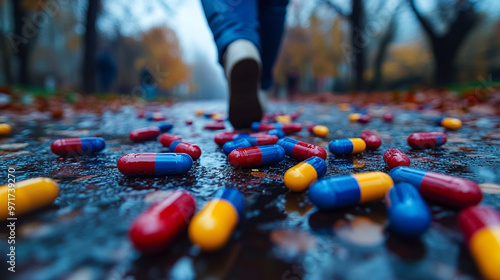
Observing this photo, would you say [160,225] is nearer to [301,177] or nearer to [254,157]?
[301,177]

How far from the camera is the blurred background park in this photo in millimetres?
12672

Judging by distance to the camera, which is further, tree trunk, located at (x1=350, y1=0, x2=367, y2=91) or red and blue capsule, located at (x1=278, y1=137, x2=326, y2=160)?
tree trunk, located at (x1=350, y1=0, x2=367, y2=91)

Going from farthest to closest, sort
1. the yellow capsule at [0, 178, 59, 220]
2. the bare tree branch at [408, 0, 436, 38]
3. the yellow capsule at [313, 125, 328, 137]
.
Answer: the bare tree branch at [408, 0, 436, 38] < the yellow capsule at [313, 125, 328, 137] < the yellow capsule at [0, 178, 59, 220]

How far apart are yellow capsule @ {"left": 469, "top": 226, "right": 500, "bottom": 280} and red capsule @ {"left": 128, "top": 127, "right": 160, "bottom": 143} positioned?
2.36 metres

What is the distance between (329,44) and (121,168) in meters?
28.8

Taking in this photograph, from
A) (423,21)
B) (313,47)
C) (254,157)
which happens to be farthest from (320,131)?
(313,47)

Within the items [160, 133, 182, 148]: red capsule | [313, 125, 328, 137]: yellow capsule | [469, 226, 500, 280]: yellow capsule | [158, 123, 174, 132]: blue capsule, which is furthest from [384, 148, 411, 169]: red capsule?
[158, 123, 174, 132]: blue capsule

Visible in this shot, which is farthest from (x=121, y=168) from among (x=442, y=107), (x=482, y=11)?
(x=482, y=11)

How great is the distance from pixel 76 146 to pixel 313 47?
29.6 meters

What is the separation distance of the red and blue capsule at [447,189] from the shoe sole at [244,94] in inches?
63.5

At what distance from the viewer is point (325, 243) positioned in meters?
0.89

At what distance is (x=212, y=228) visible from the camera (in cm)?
83

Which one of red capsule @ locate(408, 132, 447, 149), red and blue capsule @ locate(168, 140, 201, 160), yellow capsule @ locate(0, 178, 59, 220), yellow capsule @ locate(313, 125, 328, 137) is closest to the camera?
yellow capsule @ locate(0, 178, 59, 220)

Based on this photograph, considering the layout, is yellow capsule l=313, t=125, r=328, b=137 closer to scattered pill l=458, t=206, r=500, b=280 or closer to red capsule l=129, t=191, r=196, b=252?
scattered pill l=458, t=206, r=500, b=280
